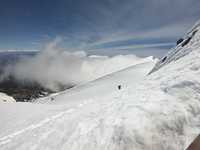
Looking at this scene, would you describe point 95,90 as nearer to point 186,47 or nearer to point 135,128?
point 186,47

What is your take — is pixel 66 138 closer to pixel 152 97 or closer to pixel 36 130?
pixel 36 130

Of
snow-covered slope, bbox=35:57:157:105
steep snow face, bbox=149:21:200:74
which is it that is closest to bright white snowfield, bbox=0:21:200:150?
snow-covered slope, bbox=35:57:157:105

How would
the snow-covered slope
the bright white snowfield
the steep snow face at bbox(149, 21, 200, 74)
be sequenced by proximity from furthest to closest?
the snow-covered slope, the steep snow face at bbox(149, 21, 200, 74), the bright white snowfield

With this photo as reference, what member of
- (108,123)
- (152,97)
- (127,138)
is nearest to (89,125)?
(108,123)

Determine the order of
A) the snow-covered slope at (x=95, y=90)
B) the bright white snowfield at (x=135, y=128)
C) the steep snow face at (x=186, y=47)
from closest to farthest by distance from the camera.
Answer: the bright white snowfield at (x=135, y=128), the steep snow face at (x=186, y=47), the snow-covered slope at (x=95, y=90)

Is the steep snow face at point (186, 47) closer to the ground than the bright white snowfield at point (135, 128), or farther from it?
farther from it

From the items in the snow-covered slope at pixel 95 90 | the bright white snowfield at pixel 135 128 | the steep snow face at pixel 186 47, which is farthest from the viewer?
the snow-covered slope at pixel 95 90

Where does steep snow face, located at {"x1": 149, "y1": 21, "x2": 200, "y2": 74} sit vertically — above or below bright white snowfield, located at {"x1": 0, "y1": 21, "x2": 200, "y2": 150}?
above

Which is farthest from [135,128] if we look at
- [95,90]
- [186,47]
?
[95,90]

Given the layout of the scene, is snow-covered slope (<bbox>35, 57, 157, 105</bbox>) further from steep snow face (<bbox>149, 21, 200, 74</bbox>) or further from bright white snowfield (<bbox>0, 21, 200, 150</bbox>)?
bright white snowfield (<bbox>0, 21, 200, 150</bbox>)

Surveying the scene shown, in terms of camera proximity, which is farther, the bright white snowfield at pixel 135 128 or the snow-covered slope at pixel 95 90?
the snow-covered slope at pixel 95 90

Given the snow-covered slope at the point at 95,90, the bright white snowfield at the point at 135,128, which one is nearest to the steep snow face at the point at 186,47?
the snow-covered slope at the point at 95,90

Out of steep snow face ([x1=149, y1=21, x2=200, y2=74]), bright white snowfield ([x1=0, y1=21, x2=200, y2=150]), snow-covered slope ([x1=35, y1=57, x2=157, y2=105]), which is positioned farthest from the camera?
snow-covered slope ([x1=35, y1=57, x2=157, y2=105])

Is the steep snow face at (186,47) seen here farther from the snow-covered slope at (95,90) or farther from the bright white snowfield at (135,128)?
the bright white snowfield at (135,128)
